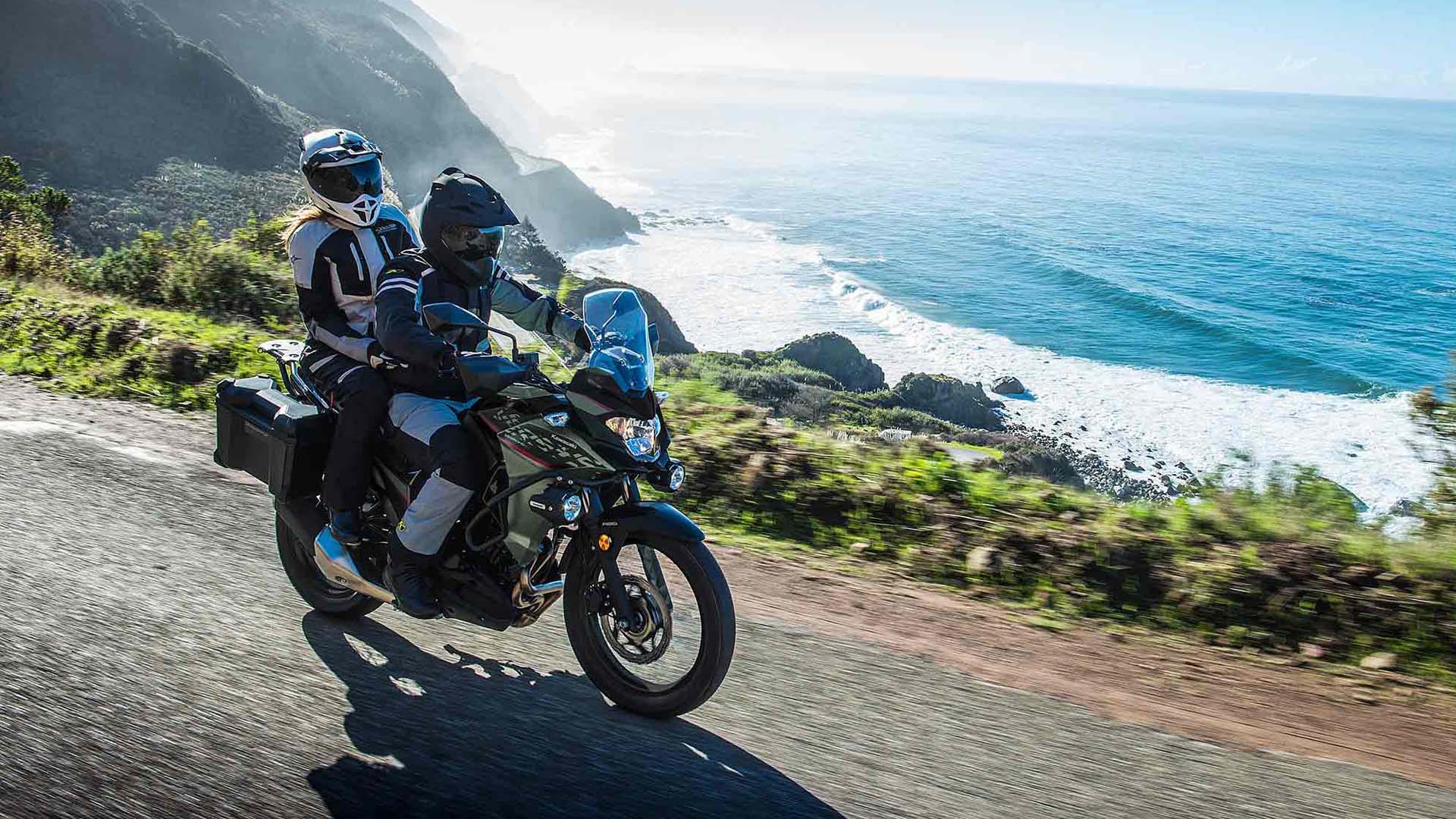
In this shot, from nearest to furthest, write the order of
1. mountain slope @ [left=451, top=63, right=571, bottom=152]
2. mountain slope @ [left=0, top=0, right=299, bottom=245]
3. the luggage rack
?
1. the luggage rack
2. mountain slope @ [left=0, top=0, right=299, bottom=245]
3. mountain slope @ [left=451, top=63, right=571, bottom=152]

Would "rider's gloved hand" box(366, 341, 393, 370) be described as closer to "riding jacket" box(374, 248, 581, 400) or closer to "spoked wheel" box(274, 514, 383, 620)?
"riding jacket" box(374, 248, 581, 400)

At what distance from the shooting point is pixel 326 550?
14.1 ft

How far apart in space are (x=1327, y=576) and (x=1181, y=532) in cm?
84

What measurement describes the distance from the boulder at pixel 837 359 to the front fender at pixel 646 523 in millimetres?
37593

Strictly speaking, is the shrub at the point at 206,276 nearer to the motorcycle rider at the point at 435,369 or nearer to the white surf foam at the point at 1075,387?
the motorcycle rider at the point at 435,369

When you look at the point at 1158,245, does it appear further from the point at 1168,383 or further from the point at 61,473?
the point at 61,473

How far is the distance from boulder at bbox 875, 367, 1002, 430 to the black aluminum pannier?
33333mm

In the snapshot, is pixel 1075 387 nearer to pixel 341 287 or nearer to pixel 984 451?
pixel 984 451

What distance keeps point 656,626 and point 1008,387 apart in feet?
136

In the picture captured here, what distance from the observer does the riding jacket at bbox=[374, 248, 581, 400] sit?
3717 millimetres

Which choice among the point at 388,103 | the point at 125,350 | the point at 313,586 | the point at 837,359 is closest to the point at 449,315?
the point at 313,586

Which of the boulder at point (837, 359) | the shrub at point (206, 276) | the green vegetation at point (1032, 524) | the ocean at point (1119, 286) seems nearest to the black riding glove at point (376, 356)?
the green vegetation at point (1032, 524)

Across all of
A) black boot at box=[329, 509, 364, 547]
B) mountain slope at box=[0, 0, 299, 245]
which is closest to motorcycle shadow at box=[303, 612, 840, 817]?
black boot at box=[329, 509, 364, 547]

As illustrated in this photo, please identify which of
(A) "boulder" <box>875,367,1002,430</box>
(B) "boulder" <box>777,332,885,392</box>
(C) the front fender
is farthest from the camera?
(B) "boulder" <box>777,332,885,392</box>
